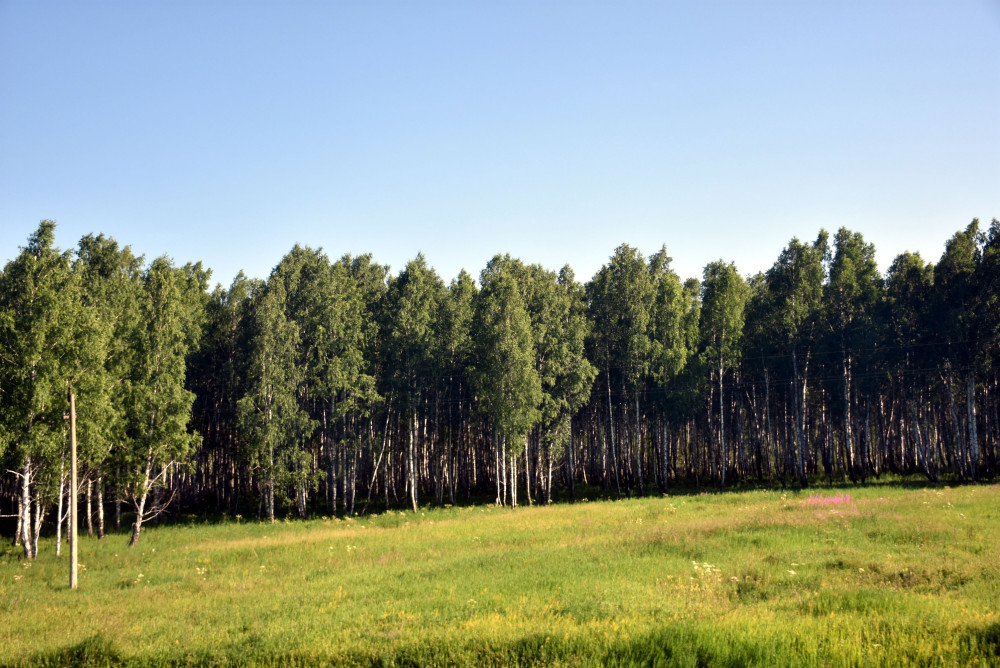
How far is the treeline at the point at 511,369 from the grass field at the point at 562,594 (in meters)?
12.1

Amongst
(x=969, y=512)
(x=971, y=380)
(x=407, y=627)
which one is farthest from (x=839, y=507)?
(x=407, y=627)

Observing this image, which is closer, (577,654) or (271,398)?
(577,654)

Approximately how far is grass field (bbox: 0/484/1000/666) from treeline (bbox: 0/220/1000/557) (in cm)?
1207

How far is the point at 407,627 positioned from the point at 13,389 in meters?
24.7

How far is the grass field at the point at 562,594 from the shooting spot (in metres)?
11.3

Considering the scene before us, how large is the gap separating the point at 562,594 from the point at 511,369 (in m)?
27.3

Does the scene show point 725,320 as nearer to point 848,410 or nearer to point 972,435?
point 848,410

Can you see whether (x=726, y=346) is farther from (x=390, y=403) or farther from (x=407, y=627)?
(x=407, y=627)

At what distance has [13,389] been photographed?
27.4m

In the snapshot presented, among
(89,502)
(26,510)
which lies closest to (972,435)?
(26,510)

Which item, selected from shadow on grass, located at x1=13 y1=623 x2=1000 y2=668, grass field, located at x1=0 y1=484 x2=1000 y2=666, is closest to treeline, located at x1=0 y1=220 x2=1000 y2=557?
grass field, located at x1=0 y1=484 x2=1000 y2=666

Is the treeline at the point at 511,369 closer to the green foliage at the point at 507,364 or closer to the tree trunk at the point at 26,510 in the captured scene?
the green foliage at the point at 507,364

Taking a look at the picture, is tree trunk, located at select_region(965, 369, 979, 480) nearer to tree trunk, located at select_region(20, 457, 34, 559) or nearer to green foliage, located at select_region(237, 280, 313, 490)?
green foliage, located at select_region(237, 280, 313, 490)

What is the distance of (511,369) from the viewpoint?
42531 mm
